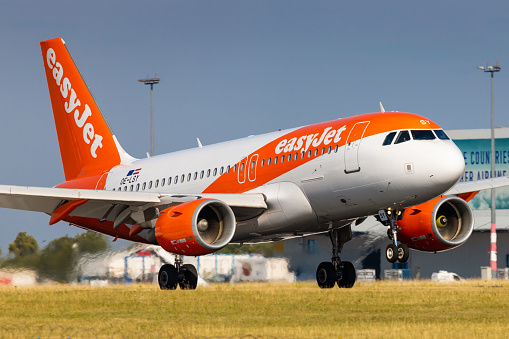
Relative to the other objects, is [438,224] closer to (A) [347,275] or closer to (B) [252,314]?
(A) [347,275]

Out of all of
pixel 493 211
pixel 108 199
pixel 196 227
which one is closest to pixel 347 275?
pixel 196 227

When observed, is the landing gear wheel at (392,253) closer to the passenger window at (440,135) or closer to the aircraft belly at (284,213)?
the aircraft belly at (284,213)

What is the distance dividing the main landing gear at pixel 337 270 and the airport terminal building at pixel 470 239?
5.08 meters

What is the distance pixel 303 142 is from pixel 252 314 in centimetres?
771

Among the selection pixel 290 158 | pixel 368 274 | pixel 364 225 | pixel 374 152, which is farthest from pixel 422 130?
pixel 364 225

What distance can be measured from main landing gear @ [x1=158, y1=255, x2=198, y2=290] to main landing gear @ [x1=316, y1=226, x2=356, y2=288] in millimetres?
4383

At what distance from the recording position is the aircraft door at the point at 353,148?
25891mm

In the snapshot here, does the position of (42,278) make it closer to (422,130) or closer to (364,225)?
(422,130)

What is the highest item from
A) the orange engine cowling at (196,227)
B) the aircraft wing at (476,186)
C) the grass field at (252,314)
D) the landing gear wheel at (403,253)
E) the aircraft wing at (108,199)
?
the aircraft wing at (476,186)

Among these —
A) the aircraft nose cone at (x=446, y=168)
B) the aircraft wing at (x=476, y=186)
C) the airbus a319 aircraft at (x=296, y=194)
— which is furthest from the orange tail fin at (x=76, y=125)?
the aircraft nose cone at (x=446, y=168)

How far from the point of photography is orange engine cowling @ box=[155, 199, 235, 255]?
86.8 ft

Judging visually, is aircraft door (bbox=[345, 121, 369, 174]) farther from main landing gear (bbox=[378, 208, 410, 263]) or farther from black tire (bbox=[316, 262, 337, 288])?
black tire (bbox=[316, 262, 337, 288])

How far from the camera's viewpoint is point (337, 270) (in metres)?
30.7

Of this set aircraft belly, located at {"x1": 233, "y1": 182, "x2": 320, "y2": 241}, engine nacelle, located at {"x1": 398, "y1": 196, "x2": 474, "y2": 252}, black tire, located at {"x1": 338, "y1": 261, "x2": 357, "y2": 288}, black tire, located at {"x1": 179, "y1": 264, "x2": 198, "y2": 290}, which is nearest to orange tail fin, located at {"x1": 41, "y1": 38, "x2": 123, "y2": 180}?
black tire, located at {"x1": 179, "y1": 264, "x2": 198, "y2": 290}
